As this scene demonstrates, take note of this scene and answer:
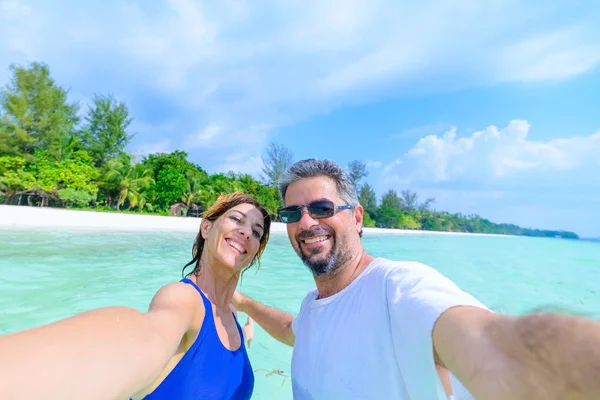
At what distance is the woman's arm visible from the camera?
0.55 meters

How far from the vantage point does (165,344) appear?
1005 millimetres

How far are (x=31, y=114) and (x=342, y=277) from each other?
3509cm

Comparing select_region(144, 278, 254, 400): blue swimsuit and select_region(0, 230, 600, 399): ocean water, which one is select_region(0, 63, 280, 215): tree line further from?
select_region(144, 278, 254, 400): blue swimsuit

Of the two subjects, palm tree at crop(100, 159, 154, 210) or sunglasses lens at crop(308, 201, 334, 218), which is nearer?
sunglasses lens at crop(308, 201, 334, 218)

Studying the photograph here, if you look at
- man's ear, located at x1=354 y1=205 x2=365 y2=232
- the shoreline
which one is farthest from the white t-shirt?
the shoreline

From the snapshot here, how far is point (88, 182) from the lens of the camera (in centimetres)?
2475

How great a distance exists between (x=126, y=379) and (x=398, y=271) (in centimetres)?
98

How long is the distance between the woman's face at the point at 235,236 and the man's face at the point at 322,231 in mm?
322

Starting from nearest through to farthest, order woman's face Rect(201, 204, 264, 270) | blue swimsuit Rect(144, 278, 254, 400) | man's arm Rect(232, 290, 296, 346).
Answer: blue swimsuit Rect(144, 278, 254, 400), woman's face Rect(201, 204, 264, 270), man's arm Rect(232, 290, 296, 346)

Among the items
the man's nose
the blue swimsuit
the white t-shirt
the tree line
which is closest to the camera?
the white t-shirt

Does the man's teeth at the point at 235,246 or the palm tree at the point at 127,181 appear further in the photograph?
the palm tree at the point at 127,181

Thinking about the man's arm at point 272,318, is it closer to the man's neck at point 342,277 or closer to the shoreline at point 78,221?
the man's neck at point 342,277

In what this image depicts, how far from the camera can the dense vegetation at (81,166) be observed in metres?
22.8

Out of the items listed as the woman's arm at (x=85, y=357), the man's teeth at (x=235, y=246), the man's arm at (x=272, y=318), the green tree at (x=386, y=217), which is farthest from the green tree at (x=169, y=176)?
the green tree at (x=386, y=217)
